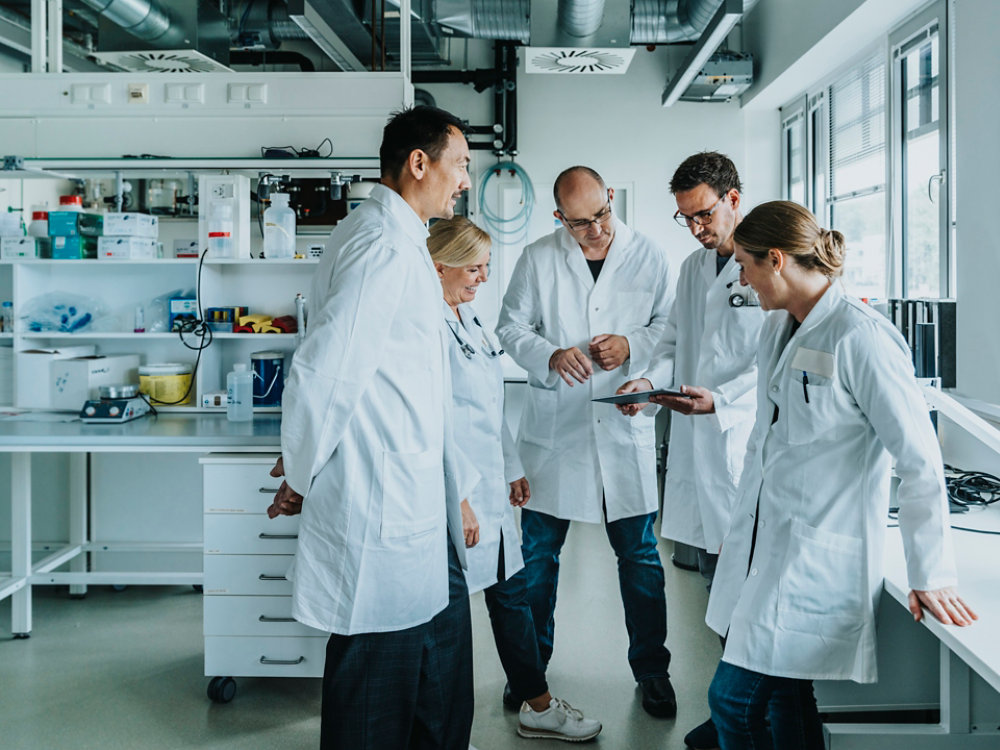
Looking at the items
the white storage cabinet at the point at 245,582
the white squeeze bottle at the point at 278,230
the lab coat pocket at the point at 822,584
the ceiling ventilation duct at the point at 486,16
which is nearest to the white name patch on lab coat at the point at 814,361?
the lab coat pocket at the point at 822,584

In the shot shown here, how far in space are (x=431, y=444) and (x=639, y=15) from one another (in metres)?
4.14

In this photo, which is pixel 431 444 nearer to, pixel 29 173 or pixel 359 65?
pixel 29 173

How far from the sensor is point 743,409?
2.27m

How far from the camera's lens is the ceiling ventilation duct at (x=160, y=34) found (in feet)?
14.2

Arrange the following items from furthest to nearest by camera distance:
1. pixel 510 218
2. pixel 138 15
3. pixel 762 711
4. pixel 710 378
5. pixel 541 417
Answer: pixel 510 218 → pixel 138 15 → pixel 541 417 → pixel 710 378 → pixel 762 711

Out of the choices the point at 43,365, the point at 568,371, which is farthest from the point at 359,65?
the point at 568,371

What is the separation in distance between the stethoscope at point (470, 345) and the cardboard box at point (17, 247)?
2.14 metres

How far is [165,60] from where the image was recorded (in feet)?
15.3

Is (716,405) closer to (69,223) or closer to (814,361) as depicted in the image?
(814,361)

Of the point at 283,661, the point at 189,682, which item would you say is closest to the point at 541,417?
the point at 283,661

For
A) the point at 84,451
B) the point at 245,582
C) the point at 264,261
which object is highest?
the point at 264,261

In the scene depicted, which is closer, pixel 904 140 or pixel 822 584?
pixel 822 584

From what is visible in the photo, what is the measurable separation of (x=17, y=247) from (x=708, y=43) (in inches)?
128

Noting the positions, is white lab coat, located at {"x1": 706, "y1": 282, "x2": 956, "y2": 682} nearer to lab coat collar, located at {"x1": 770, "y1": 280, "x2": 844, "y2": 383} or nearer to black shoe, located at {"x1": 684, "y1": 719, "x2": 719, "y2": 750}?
lab coat collar, located at {"x1": 770, "y1": 280, "x2": 844, "y2": 383}
